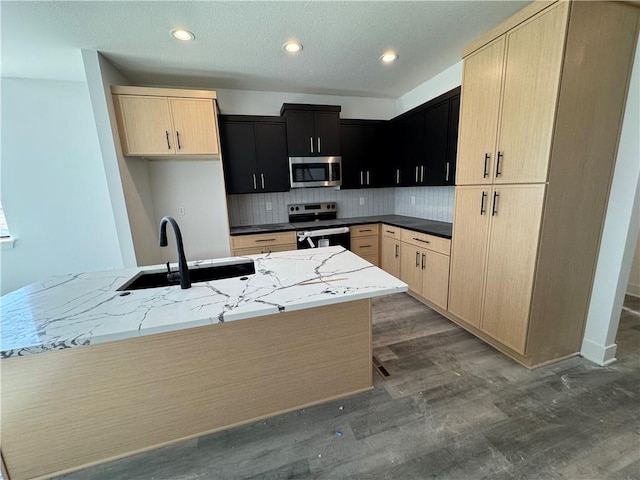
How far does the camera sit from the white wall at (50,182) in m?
2.76

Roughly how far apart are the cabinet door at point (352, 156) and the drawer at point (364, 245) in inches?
31.9

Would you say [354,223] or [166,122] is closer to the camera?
[166,122]

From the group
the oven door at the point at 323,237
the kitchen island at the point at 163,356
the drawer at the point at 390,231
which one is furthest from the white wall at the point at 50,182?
the drawer at the point at 390,231

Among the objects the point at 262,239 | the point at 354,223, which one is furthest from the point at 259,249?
the point at 354,223

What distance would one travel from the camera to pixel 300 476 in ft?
3.99

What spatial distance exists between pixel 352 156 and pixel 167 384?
329 cm

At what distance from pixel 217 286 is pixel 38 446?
3.62ft

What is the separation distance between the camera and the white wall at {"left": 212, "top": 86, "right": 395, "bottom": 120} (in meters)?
3.32

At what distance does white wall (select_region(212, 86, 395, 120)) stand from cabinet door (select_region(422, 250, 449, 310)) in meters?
2.43

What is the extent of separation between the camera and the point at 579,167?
5.40ft

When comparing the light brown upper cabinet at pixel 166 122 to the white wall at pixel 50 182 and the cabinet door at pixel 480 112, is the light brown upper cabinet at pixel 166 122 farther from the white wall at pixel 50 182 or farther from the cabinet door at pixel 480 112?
the cabinet door at pixel 480 112

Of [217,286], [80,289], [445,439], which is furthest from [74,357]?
[445,439]

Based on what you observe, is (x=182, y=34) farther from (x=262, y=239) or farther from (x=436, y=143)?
(x=436, y=143)

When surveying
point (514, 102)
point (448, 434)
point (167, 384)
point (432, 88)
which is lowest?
point (448, 434)
